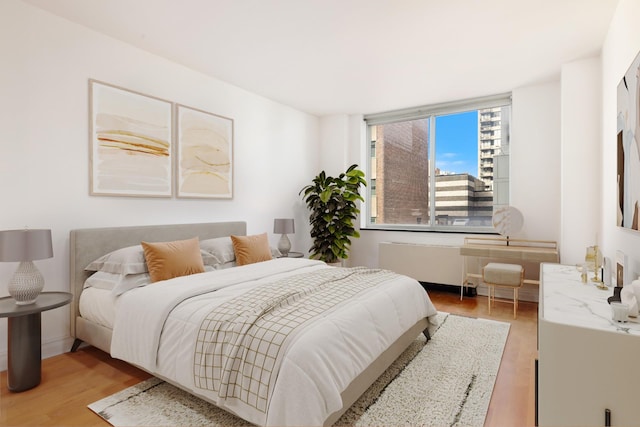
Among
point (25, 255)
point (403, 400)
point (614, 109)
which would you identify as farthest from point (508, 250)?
point (25, 255)

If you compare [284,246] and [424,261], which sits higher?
[284,246]

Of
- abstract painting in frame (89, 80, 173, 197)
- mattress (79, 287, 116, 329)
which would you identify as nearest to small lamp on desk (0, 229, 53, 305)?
mattress (79, 287, 116, 329)

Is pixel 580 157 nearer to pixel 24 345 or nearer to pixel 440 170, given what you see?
pixel 440 170

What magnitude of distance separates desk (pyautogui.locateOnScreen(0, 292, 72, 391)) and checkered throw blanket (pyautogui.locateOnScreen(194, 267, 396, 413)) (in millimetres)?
1272

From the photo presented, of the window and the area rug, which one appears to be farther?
the window

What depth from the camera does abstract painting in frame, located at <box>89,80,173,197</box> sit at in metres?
3.04

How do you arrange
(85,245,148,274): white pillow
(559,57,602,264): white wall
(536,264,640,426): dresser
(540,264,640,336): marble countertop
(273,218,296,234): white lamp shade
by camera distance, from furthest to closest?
1. (273,218,296,234): white lamp shade
2. (559,57,602,264): white wall
3. (85,245,148,274): white pillow
4. (540,264,640,336): marble countertop
5. (536,264,640,426): dresser

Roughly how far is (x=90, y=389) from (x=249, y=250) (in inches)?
69.0

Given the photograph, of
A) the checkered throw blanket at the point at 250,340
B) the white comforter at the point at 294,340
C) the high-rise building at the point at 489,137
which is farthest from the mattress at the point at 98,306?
the high-rise building at the point at 489,137

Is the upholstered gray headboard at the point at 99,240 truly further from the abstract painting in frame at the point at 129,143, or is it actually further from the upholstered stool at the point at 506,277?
the upholstered stool at the point at 506,277

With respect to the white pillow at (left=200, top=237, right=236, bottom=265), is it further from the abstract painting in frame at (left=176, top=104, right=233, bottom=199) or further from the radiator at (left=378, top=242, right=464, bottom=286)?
the radiator at (left=378, top=242, right=464, bottom=286)

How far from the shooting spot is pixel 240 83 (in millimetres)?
4281

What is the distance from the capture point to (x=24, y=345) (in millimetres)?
2238

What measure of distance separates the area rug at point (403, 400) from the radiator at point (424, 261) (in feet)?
6.58
